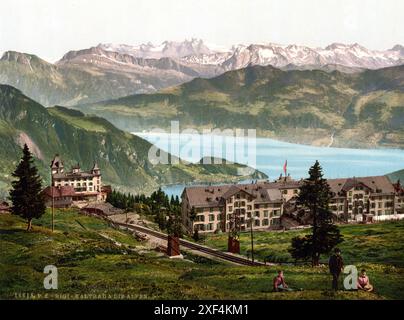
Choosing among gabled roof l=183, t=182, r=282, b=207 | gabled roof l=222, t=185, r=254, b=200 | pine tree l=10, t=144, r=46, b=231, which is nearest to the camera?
pine tree l=10, t=144, r=46, b=231

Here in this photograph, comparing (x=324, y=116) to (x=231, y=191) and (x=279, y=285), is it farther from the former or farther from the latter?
(x=279, y=285)

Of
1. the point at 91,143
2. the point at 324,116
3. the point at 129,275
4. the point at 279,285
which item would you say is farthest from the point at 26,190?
the point at 91,143

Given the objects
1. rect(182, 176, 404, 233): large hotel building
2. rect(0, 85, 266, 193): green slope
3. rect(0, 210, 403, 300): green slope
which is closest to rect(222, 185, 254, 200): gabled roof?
rect(182, 176, 404, 233): large hotel building

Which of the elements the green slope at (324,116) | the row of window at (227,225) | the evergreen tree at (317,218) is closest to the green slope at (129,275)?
the evergreen tree at (317,218)

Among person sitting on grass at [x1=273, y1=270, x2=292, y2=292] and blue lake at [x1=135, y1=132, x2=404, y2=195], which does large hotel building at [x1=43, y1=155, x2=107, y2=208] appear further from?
person sitting on grass at [x1=273, y1=270, x2=292, y2=292]
